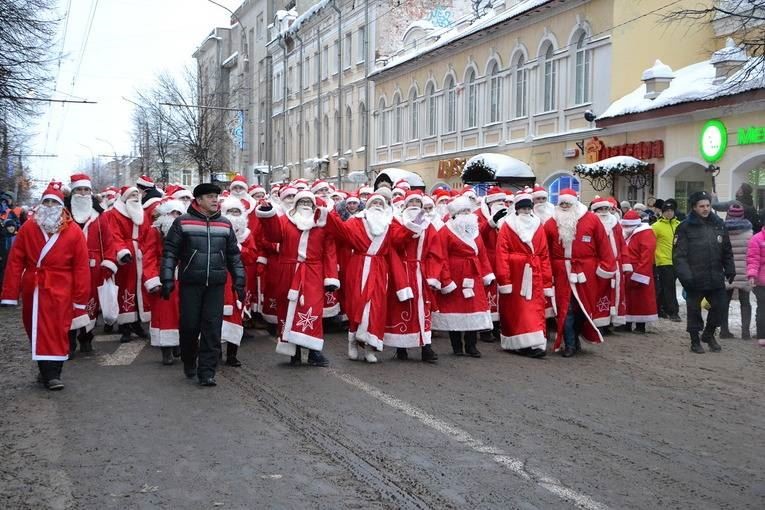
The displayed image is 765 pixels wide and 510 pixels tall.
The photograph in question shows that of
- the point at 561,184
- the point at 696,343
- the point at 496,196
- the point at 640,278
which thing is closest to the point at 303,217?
the point at 496,196

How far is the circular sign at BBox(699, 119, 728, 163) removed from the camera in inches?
803

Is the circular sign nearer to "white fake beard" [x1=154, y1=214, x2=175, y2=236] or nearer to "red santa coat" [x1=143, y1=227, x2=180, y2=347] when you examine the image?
"white fake beard" [x1=154, y1=214, x2=175, y2=236]

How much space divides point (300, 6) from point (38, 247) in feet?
177

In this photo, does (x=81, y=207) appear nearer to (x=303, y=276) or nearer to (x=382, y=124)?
(x=303, y=276)

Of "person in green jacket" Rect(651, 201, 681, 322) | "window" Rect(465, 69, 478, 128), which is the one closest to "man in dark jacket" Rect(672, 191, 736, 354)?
"person in green jacket" Rect(651, 201, 681, 322)

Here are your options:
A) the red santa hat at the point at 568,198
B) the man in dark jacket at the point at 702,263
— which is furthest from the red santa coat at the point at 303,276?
the man in dark jacket at the point at 702,263

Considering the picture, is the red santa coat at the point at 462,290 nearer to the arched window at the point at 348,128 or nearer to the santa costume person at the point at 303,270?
the santa costume person at the point at 303,270

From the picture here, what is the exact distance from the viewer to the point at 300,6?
6050 centimetres

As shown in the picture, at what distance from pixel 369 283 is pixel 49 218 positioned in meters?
3.36

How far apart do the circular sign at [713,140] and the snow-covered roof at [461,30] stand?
784cm

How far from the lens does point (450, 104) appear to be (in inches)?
1393

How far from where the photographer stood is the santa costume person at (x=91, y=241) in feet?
36.3

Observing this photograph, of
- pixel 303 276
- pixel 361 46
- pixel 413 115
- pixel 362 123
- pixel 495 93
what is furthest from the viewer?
pixel 362 123

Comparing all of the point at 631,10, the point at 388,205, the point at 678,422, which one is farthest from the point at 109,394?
the point at 631,10
